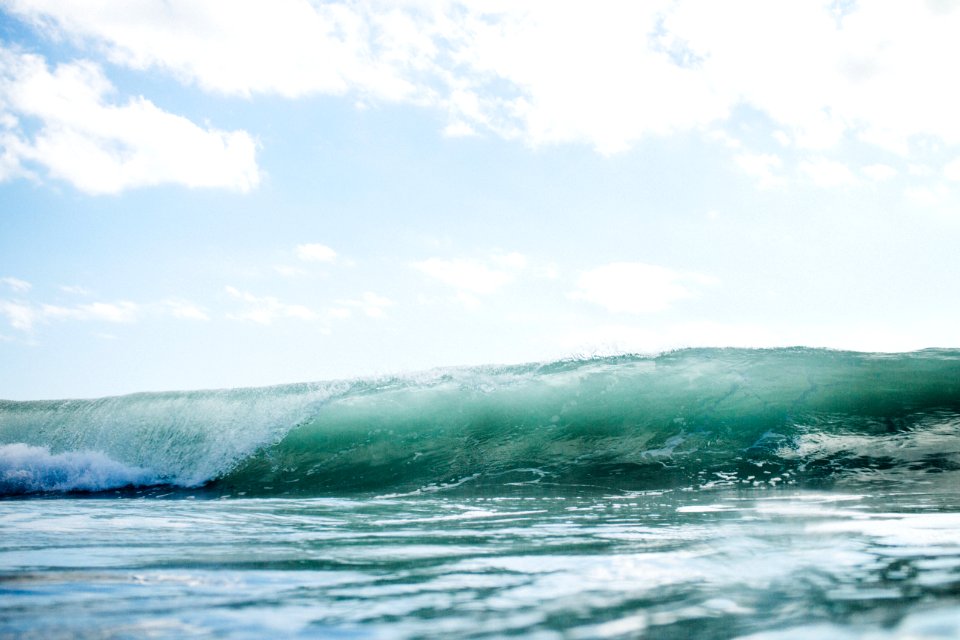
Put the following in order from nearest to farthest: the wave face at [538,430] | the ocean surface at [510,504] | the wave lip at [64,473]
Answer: the ocean surface at [510,504] → the wave face at [538,430] → the wave lip at [64,473]

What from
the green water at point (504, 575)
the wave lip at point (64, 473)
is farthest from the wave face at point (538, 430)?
the green water at point (504, 575)

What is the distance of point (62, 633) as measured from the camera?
1.97m

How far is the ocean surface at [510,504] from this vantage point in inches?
87.8

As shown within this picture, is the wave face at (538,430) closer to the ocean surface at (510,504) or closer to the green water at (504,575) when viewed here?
the ocean surface at (510,504)

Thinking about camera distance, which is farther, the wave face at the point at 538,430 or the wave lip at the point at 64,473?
the wave lip at the point at 64,473

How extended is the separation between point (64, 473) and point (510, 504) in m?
8.11

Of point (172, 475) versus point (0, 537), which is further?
point (172, 475)

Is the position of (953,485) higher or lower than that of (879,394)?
lower

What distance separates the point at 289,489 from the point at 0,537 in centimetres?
514

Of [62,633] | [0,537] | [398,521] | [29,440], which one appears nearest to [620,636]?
[62,633]

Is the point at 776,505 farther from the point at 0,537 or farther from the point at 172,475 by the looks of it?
the point at 172,475

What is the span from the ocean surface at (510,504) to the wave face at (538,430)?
5 cm

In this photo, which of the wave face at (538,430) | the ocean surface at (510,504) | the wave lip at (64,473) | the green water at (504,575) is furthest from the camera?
the wave lip at (64,473)

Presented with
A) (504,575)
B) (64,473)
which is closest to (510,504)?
(504,575)
